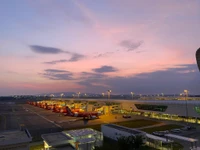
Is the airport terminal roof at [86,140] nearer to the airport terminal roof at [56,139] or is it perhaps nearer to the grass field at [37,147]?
the airport terminal roof at [56,139]

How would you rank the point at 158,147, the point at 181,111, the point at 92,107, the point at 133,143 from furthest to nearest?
the point at 92,107
the point at 181,111
the point at 158,147
the point at 133,143

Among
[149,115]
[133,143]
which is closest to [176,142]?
[133,143]

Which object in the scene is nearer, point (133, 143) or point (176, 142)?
point (133, 143)

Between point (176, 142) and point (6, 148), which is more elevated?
point (6, 148)

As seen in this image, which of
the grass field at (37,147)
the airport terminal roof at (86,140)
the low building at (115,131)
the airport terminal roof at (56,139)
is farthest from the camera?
the low building at (115,131)

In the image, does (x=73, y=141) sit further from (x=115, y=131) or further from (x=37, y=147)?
(x=115, y=131)

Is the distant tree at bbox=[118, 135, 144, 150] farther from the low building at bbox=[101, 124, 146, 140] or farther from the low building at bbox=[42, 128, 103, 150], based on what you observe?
the low building at bbox=[101, 124, 146, 140]

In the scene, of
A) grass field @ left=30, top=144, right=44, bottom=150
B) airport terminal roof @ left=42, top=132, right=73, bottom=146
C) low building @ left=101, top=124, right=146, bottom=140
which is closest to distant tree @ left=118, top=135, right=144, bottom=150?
low building @ left=101, top=124, right=146, bottom=140

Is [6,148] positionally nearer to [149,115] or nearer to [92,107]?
[149,115]

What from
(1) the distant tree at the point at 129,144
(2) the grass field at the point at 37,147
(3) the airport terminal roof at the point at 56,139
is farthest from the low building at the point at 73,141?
(1) the distant tree at the point at 129,144
